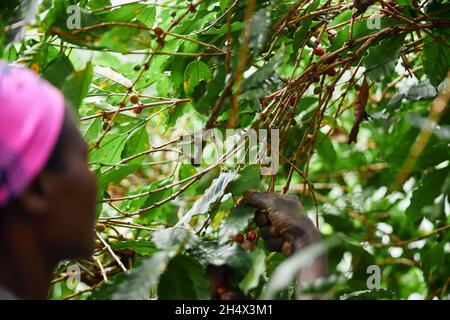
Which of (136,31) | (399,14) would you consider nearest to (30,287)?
(136,31)

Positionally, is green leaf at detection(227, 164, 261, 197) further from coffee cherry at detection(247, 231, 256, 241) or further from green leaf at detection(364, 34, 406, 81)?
green leaf at detection(364, 34, 406, 81)

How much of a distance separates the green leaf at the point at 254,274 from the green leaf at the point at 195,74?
1.72 feet

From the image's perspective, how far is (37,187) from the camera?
936 millimetres

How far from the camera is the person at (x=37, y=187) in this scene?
907mm

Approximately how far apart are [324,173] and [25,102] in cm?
273

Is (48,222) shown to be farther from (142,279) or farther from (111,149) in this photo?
(111,149)

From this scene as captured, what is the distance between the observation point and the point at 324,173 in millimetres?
3535

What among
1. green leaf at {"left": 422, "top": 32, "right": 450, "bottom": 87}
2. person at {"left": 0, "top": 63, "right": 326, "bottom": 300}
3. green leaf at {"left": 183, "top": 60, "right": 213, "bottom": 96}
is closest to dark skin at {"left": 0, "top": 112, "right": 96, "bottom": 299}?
person at {"left": 0, "top": 63, "right": 326, "bottom": 300}

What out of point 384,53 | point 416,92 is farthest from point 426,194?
point 384,53

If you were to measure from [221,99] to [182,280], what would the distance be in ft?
1.11

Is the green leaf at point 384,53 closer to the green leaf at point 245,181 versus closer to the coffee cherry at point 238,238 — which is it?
the green leaf at point 245,181

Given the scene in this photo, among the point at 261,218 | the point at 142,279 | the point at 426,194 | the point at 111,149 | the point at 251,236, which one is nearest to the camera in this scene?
the point at 142,279

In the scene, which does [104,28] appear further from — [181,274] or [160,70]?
[181,274]

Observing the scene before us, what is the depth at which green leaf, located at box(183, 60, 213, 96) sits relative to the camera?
159 centimetres
